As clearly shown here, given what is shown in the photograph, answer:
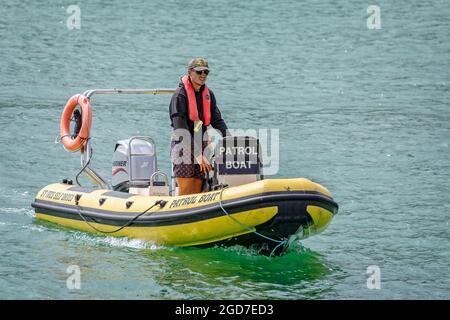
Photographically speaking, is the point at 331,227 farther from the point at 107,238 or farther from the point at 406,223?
the point at 107,238

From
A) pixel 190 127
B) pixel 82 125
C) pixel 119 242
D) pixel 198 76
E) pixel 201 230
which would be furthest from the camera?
pixel 82 125

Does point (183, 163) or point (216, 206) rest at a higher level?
point (183, 163)

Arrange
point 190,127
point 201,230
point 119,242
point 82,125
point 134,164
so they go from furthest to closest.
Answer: point 82,125 → point 134,164 → point 119,242 → point 190,127 → point 201,230

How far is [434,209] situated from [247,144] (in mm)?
4212

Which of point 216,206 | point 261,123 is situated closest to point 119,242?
point 216,206

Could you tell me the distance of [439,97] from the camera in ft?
65.0

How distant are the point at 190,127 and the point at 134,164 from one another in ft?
4.09

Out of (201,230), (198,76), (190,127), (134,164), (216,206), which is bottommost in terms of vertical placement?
(201,230)

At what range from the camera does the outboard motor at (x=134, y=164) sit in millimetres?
10938

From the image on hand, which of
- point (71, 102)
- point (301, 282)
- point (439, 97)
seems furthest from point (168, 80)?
point (301, 282)

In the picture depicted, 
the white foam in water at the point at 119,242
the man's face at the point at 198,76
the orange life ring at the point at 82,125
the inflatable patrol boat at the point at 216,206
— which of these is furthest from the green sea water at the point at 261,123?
the man's face at the point at 198,76

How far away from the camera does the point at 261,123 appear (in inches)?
706

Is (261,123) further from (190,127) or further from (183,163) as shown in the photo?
(183,163)

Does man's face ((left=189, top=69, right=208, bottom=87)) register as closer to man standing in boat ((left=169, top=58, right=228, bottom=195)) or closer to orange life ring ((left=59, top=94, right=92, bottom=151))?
man standing in boat ((left=169, top=58, right=228, bottom=195))
